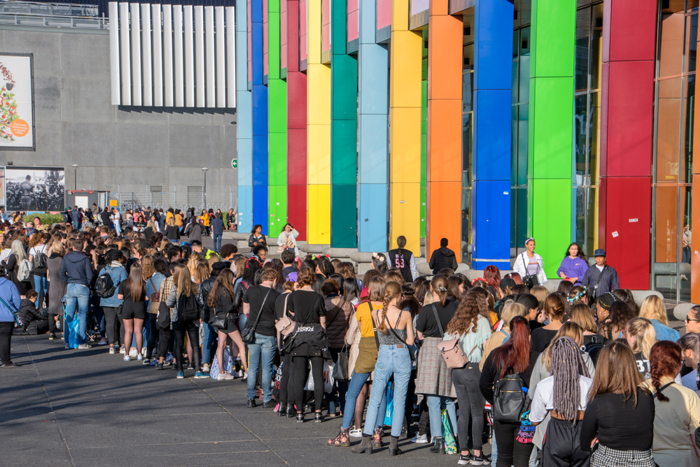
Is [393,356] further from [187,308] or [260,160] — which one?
[260,160]

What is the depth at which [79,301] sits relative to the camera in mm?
14078

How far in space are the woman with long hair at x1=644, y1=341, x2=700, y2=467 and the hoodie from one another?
10.8m

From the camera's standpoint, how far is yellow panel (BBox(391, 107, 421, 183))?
22.5 metres

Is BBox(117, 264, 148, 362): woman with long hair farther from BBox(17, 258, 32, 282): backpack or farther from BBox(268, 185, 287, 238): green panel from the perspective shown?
BBox(268, 185, 287, 238): green panel

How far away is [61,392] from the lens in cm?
1085

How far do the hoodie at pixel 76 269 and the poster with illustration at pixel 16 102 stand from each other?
167 feet

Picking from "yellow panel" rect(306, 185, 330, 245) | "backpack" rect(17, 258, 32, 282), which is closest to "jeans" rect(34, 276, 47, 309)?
"backpack" rect(17, 258, 32, 282)

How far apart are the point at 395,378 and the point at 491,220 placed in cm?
1062

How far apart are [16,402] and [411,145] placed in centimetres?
1451

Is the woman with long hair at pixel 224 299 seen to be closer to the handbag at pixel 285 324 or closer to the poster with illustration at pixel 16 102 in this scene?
the handbag at pixel 285 324

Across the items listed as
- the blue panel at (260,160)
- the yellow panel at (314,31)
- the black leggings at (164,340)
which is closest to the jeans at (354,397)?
the black leggings at (164,340)

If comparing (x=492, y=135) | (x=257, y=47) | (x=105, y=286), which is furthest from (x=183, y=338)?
(x=257, y=47)

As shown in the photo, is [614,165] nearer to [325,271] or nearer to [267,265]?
[325,271]

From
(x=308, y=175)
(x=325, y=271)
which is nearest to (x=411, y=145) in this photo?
(x=308, y=175)
